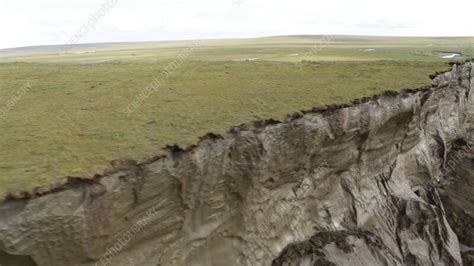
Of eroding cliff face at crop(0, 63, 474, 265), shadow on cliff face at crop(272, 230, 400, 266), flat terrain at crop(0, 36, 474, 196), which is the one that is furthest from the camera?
shadow on cliff face at crop(272, 230, 400, 266)

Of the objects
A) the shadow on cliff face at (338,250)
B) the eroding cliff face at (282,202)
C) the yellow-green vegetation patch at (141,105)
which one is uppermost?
the yellow-green vegetation patch at (141,105)

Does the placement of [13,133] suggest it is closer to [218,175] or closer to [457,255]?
[218,175]

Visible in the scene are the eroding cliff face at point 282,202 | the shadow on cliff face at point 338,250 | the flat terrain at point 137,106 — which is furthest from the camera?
the shadow on cliff face at point 338,250

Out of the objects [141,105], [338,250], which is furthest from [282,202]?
[141,105]

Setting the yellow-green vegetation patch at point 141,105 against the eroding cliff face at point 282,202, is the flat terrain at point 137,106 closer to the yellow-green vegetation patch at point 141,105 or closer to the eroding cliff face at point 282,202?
the yellow-green vegetation patch at point 141,105

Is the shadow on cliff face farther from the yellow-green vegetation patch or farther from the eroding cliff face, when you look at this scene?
the yellow-green vegetation patch

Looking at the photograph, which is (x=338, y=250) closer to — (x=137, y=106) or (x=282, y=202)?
(x=282, y=202)

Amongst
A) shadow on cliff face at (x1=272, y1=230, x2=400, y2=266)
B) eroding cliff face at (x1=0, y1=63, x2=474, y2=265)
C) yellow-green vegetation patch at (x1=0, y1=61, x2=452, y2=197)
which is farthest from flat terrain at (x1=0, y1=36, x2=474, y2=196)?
shadow on cliff face at (x1=272, y1=230, x2=400, y2=266)

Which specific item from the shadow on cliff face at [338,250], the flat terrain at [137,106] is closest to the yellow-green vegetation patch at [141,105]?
the flat terrain at [137,106]

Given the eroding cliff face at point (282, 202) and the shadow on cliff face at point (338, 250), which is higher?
the eroding cliff face at point (282, 202)
